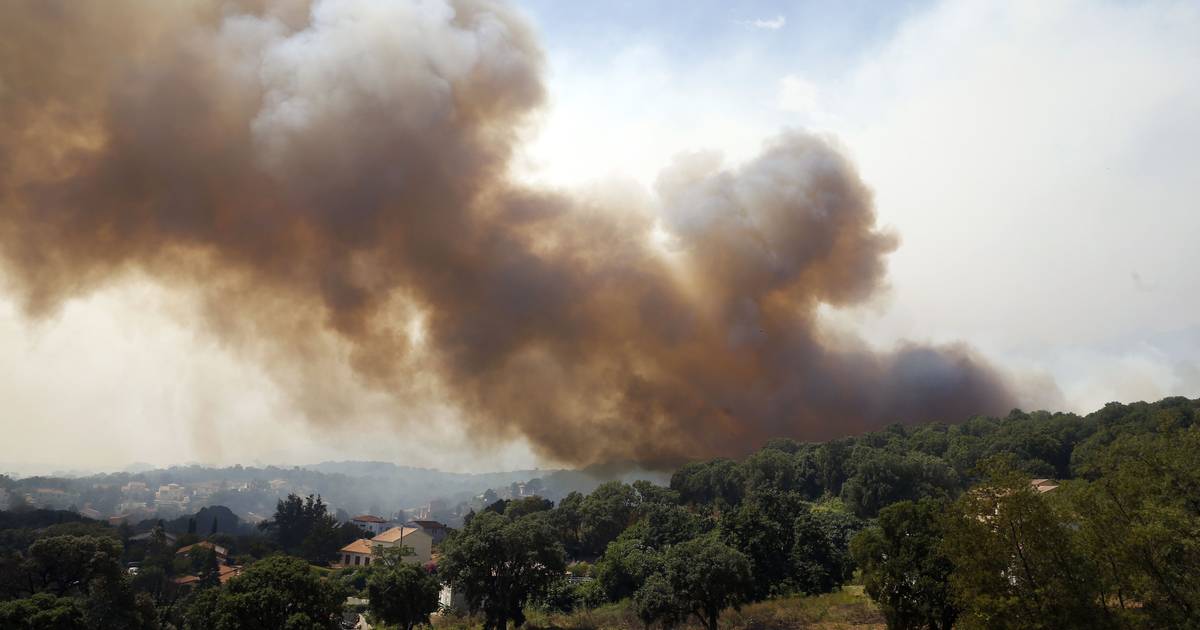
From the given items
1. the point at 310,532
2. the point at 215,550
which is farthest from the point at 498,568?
the point at 310,532

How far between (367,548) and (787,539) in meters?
53.5

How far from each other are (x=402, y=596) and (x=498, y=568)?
5485mm

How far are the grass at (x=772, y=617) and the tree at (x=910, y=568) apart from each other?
15.4ft

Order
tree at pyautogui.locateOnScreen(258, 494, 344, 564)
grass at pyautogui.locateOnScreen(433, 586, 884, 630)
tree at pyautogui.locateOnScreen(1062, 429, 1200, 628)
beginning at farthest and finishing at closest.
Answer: tree at pyautogui.locateOnScreen(258, 494, 344, 564)
grass at pyautogui.locateOnScreen(433, 586, 884, 630)
tree at pyautogui.locateOnScreen(1062, 429, 1200, 628)

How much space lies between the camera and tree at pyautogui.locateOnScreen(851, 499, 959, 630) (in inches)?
955

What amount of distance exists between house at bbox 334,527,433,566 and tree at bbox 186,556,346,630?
43.6 metres

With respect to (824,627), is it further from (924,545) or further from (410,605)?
(410,605)

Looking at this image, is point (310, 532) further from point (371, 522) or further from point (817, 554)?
point (817, 554)

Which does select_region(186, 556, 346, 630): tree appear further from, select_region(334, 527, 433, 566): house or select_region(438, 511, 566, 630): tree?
select_region(334, 527, 433, 566): house

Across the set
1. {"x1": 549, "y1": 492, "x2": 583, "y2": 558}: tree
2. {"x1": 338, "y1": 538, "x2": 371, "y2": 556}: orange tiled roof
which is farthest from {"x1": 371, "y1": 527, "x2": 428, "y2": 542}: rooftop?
{"x1": 549, "y1": 492, "x2": 583, "y2": 558}: tree

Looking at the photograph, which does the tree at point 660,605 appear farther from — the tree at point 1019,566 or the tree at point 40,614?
the tree at point 40,614

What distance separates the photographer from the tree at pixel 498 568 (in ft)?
119

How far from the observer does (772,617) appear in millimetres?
34031

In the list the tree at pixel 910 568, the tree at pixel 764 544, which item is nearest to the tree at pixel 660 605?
the tree at pixel 764 544
